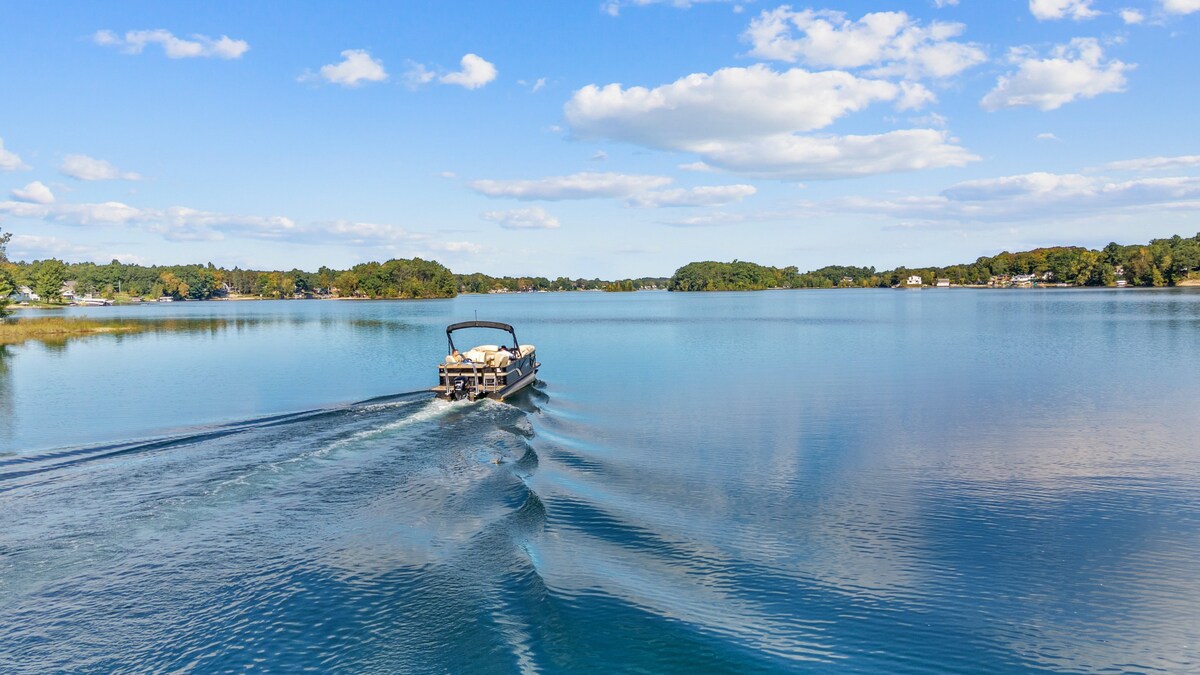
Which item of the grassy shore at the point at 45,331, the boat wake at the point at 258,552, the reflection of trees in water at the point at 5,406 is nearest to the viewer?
the boat wake at the point at 258,552

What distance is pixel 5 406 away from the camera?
31.7 m

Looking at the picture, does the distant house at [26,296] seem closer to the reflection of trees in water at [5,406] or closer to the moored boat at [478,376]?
the reflection of trees in water at [5,406]

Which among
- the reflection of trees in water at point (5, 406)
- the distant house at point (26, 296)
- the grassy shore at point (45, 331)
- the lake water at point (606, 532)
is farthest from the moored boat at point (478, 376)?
the distant house at point (26, 296)

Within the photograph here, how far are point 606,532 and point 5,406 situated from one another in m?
31.4

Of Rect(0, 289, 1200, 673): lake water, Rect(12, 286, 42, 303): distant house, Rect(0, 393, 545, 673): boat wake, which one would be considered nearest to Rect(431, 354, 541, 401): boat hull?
Rect(0, 289, 1200, 673): lake water

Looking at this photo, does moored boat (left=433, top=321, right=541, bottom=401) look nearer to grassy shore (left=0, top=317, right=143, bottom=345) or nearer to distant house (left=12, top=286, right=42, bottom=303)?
grassy shore (left=0, top=317, right=143, bottom=345)

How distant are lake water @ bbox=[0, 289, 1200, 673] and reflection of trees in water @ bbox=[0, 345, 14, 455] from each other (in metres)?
0.35

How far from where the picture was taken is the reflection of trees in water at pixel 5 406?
965 inches

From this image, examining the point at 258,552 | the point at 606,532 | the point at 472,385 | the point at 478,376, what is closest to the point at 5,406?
the point at 472,385

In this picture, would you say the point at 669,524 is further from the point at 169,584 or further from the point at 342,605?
the point at 169,584

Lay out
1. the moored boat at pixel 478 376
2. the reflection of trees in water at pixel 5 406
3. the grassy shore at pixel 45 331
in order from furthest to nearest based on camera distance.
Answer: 1. the grassy shore at pixel 45 331
2. the moored boat at pixel 478 376
3. the reflection of trees in water at pixel 5 406

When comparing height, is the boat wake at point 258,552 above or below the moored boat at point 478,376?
below

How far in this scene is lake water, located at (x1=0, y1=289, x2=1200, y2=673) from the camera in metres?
10.8

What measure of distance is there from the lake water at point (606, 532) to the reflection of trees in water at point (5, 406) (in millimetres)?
347
